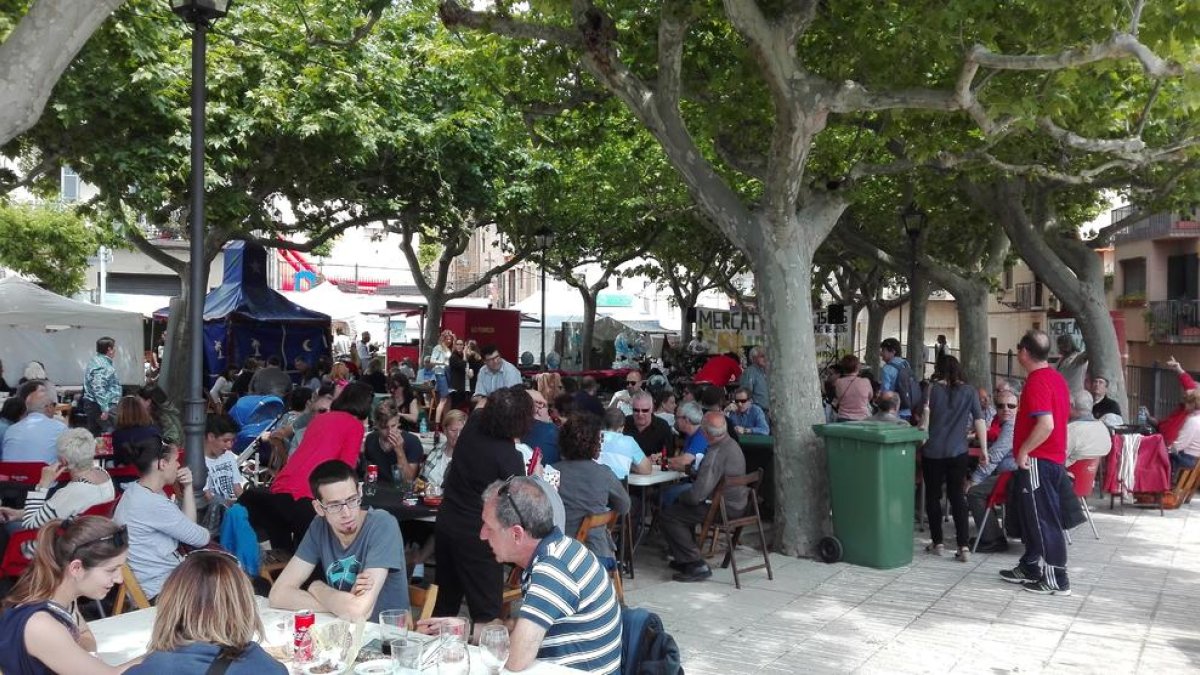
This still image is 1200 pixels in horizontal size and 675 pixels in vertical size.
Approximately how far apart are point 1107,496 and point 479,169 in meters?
11.2

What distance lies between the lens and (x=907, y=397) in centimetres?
1260

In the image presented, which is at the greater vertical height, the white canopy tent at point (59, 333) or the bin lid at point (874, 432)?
the white canopy tent at point (59, 333)

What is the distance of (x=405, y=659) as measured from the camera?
329 cm

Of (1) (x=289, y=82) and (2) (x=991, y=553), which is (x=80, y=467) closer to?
(2) (x=991, y=553)

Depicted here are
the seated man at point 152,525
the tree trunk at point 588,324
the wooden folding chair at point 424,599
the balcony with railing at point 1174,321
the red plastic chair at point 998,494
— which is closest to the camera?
the wooden folding chair at point 424,599

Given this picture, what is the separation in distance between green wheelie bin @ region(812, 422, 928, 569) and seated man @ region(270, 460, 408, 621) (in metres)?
4.98

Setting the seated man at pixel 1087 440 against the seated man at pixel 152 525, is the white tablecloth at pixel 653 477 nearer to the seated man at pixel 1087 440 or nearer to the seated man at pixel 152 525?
the seated man at pixel 152 525

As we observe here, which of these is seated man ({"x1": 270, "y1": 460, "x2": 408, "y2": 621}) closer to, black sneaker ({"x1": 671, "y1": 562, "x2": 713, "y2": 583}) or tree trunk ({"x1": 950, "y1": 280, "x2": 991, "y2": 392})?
black sneaker ({"x1": 671, "y1": 562, "x2": 713, "y2": 583})

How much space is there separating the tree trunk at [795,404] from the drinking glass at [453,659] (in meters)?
5.97

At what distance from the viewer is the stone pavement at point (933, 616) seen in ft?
20.3

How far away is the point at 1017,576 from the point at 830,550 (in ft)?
4.91

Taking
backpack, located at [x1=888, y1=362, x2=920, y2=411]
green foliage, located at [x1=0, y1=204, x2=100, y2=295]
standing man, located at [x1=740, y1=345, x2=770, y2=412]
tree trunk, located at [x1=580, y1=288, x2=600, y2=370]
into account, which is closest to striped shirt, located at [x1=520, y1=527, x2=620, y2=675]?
backpack, located at [x1=888, y1=362, x2=920, y2=411]

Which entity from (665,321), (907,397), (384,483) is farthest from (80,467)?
(665,321)

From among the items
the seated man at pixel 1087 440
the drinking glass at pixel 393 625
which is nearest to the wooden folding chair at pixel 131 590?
the drinking glass at pixel 393 625
